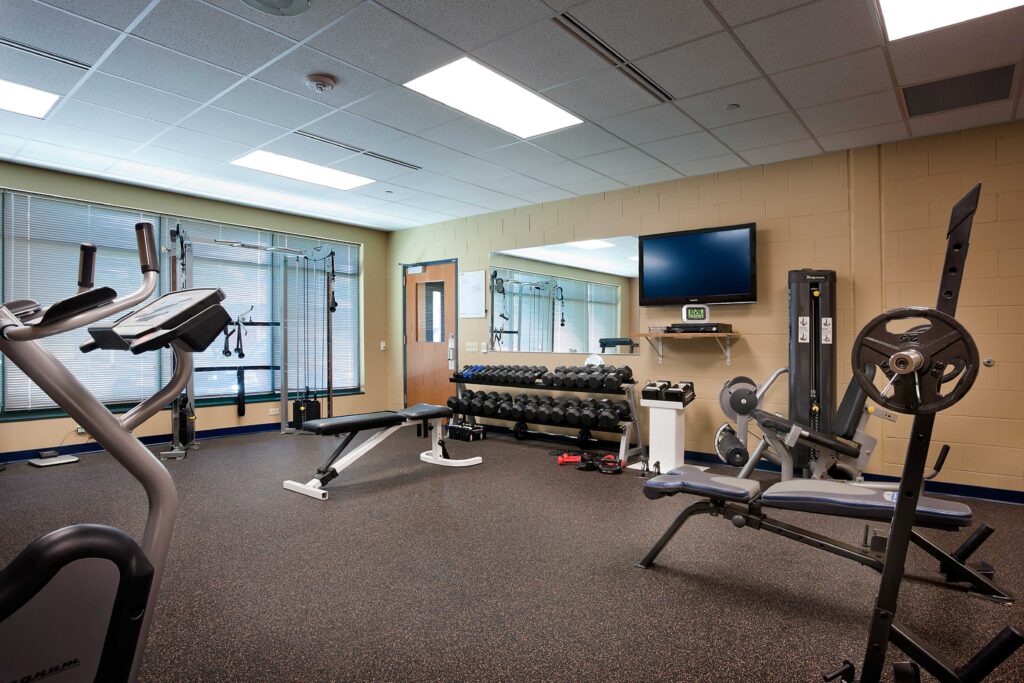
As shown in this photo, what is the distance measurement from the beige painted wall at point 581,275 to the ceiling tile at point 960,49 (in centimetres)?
289

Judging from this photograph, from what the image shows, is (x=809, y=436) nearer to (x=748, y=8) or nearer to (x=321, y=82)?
(x=748, y=8)

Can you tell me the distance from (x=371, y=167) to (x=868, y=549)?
4.49m

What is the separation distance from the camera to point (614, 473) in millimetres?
4676

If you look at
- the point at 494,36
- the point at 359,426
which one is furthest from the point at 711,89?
the point at 359,426

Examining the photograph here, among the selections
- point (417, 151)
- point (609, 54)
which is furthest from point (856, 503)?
point (417, 151)

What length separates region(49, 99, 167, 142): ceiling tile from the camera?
3.69 meters

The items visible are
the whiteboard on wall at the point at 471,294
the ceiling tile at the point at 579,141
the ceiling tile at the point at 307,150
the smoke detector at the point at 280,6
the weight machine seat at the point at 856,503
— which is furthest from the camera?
the whiteboard on wall at the point at 471,294

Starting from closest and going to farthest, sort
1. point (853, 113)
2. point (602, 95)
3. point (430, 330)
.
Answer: point (602, 95) < point (853, 113) < point (430, 330)

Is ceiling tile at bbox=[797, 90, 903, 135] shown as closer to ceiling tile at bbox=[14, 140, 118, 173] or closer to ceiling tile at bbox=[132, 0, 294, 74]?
ceiling tile at bbox=[132, 0, 294, 74]

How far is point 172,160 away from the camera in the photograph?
4.77 meters

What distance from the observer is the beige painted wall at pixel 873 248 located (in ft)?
12.5

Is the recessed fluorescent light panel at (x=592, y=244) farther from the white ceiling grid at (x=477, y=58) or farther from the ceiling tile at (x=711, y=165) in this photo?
the ceiling tile at (x=711, y=165)

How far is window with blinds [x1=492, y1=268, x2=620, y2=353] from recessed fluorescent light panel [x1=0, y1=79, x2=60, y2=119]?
4227 mm

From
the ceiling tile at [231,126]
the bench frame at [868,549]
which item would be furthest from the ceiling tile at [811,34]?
the ceiling tile at [231,126]
